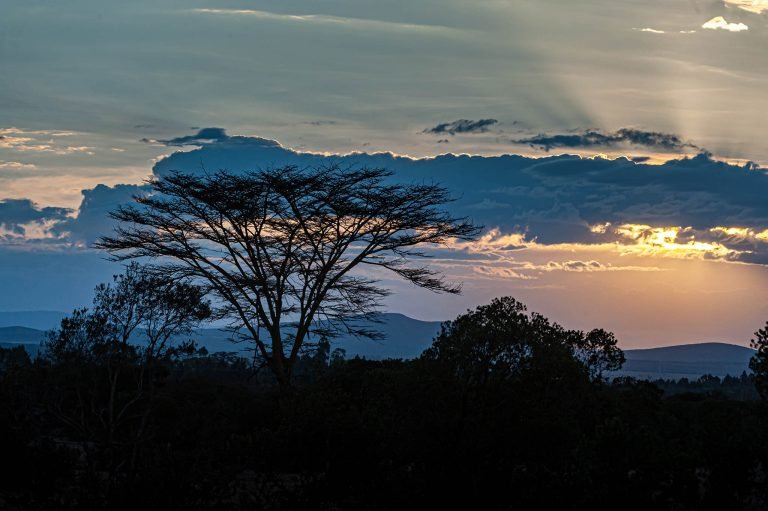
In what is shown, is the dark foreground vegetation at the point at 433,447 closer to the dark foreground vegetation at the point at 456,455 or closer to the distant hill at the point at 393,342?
the dark foreground vegetation at the point at 456,455

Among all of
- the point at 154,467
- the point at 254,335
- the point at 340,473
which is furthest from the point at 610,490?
the point at 254,335

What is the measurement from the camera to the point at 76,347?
87.1ft

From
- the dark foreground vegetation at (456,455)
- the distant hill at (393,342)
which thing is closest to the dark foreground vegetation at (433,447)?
the dark foreground vegetation at (456,455)

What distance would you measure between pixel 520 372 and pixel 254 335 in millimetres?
18557

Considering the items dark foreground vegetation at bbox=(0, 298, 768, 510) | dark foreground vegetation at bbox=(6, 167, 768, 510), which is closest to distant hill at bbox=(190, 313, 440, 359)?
dark foreground vegetation at bbox=(6, 167, 768, 510)

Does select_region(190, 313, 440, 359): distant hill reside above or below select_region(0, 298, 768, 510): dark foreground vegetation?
above

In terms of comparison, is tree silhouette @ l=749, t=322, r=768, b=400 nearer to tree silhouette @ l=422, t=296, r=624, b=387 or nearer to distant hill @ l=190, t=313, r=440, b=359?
tree silhouette @ l=422, t=296, r=624, b=387

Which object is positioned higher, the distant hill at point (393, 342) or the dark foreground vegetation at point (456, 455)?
the distant hill at point (393, 342)

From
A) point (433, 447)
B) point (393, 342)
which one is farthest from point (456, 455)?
point (393, 342)

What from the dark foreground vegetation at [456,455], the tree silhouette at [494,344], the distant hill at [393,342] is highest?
the distant hill at [393,342]

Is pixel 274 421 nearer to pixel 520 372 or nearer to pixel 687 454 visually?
pixel 520 372

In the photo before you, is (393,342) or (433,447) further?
(393,342)

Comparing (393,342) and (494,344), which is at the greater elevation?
(393,342)

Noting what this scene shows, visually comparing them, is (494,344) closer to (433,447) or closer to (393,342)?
(433,447)
